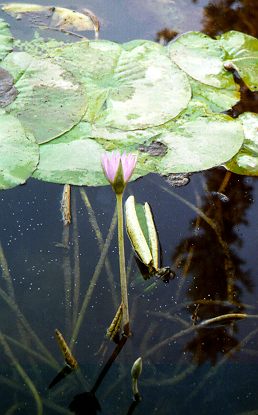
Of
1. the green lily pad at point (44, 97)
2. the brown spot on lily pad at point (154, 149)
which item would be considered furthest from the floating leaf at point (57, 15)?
the brown spot on lily pad at point (154, 149)

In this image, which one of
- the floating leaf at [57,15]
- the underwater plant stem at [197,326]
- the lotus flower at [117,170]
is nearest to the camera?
the lotus flower at [117,170]

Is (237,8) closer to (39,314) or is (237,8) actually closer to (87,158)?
(87,158)

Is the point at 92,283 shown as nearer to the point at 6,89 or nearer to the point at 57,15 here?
the point at 6,89

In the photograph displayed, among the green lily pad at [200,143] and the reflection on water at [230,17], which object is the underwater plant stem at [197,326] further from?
the reflection on water at [230,17]

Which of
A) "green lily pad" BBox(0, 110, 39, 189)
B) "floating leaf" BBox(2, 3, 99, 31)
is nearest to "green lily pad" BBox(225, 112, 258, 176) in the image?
"green lily pad" BBox(0, 110, 39, 189)

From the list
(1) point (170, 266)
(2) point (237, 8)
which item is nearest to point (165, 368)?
(1) point (170, 266)

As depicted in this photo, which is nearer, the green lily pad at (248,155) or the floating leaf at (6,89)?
the green lily pad at (248,155)
